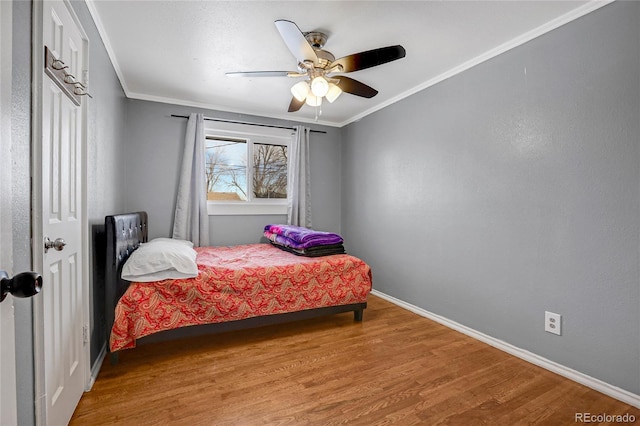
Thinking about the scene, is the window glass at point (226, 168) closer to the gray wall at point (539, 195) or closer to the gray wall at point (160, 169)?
the gray wall at point (160, 169)

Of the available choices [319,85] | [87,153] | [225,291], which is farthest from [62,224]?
[319,85]

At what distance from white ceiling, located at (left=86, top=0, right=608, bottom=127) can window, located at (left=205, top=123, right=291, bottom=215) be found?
0.85 m

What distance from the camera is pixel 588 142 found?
195 centimetres

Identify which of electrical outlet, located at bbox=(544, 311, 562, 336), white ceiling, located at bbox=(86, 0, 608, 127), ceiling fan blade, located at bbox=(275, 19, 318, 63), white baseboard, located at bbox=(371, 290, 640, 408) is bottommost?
white baseboard, located at bbox=(371, 290, 640, 408)

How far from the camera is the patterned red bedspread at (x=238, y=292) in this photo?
2.11 metres

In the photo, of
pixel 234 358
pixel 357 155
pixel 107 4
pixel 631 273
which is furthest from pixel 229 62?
pixel 631 273

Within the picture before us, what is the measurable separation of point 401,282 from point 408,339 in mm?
969

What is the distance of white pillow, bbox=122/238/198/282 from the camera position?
214cm

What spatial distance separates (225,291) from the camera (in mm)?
2389

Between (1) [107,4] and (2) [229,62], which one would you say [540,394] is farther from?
(1) [107,4]

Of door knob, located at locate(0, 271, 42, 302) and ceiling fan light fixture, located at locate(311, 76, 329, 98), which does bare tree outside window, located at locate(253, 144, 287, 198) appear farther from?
door knob, located at locate(0, 271, 42, 302)

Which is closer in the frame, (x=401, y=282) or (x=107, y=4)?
(x=107, y=4)
